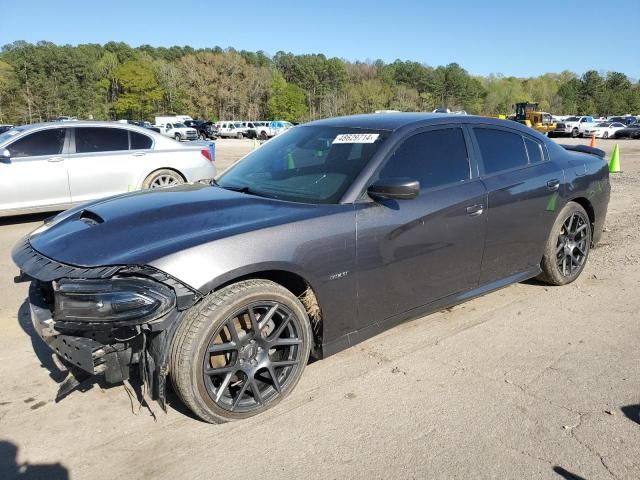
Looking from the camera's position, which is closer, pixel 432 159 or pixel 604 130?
pixel 432 159

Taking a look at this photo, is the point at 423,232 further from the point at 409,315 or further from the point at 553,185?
the point at 553,185

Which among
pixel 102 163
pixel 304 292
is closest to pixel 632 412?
pixel 304 292

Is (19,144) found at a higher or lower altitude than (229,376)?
higher

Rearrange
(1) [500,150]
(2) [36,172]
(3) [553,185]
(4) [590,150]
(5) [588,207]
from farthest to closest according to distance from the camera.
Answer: (2) [36,172], (4) [590,150], (5) [588,207], (3) [553,185], (1) [500,150]

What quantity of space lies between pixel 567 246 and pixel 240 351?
343 centimetres

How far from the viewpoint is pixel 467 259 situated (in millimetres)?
3777

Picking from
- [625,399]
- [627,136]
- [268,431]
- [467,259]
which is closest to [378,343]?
[467,259]

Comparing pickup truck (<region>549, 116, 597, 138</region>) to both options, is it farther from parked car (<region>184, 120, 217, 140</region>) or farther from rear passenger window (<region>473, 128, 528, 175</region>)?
rear passenger window (<region>473, 128, 528, 175</region>)

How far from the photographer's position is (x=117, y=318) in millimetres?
2439

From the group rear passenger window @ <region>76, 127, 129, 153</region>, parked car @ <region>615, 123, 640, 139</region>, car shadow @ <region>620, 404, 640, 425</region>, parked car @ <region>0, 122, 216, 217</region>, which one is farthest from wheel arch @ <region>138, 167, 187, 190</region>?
parked car @ <region>615, 123, 640, 139</region>

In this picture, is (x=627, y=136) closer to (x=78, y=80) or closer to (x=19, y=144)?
(x=19, y=144)

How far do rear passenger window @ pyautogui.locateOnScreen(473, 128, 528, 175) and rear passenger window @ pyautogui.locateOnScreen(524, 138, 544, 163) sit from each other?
8cm

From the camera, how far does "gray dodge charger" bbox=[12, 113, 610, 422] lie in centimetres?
254

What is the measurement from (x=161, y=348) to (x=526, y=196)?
121 inches
